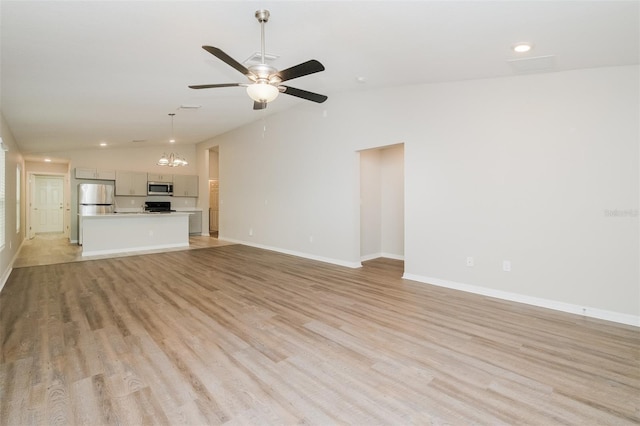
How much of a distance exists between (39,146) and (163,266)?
5.14m

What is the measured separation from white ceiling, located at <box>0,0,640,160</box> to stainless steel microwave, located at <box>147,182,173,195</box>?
15.8 feet

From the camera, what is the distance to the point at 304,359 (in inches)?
89.3

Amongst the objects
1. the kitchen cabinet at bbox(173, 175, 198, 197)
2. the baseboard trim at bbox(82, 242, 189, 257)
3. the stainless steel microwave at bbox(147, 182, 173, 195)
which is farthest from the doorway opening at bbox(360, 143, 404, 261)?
the stainless steel microwave at bbox(147, 182, 173, 195)

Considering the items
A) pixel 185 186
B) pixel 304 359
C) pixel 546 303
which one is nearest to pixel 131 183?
pixel 185 186

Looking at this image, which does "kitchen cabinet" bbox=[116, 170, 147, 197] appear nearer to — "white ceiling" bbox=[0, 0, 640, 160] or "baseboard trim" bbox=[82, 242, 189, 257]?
"baseboard trim" bbox=[82, 242, 189, 257]

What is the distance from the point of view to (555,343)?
2.53 metres

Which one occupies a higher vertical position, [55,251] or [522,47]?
[522,47]

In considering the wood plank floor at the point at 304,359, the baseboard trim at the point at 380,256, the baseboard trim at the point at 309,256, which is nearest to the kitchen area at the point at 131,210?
the baseboard trim at the point at 309,256

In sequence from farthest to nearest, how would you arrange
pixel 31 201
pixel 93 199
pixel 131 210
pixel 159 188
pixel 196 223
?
1. pixel 196 223
2. pixel 31 201
3. pixel 159 188
4. pixel 131 210
5. pixel 93 199

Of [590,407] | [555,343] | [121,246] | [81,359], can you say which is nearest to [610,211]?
[555,343]

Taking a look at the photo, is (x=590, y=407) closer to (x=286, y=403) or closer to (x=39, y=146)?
(x=286, y=403)

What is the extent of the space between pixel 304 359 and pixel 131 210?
29.6 feet

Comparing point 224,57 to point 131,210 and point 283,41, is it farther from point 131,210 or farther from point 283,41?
point 131,210

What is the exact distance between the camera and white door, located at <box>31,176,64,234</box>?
10062 millimetres
